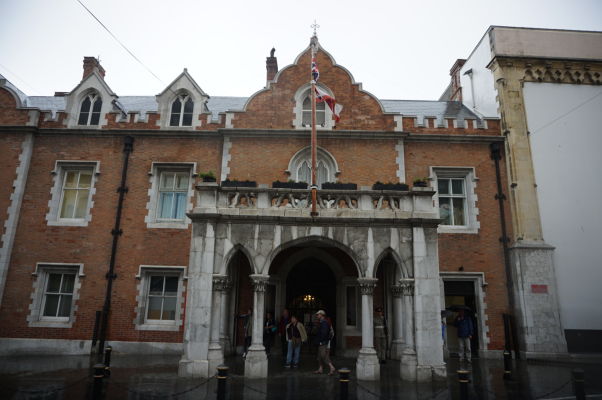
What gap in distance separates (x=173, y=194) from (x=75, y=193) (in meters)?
4.17

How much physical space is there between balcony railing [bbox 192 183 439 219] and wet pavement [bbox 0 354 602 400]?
14.2 feet

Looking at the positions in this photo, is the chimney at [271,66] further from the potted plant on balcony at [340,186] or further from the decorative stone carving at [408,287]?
the decorative stone carving at [408,287]

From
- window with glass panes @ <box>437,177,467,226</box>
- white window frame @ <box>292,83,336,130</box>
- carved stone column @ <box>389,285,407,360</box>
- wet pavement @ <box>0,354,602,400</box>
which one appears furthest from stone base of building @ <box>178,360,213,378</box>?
window with glass panes @ <box>437,177,467,226</box>

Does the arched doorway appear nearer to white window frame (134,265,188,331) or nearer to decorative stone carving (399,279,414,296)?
white window frame (134,265,188,331)

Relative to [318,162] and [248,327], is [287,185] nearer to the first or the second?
[318,162]

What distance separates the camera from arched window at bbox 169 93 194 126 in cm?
1655

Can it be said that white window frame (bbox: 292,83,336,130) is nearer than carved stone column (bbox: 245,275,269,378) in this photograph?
No

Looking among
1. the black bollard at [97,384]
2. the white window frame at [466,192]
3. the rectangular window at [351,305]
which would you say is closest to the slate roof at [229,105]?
the white window frame at [466,192]

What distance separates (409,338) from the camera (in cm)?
1029

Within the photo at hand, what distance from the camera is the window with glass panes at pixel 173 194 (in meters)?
15.7

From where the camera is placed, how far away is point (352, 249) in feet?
35.0

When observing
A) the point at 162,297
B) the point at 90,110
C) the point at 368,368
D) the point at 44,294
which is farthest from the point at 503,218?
the point at 44,294

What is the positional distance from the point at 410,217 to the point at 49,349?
13.8 meters

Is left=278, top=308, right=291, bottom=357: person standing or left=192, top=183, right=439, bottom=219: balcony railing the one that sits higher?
left=192, top=183, right=439, bottom=219: balcony railing
